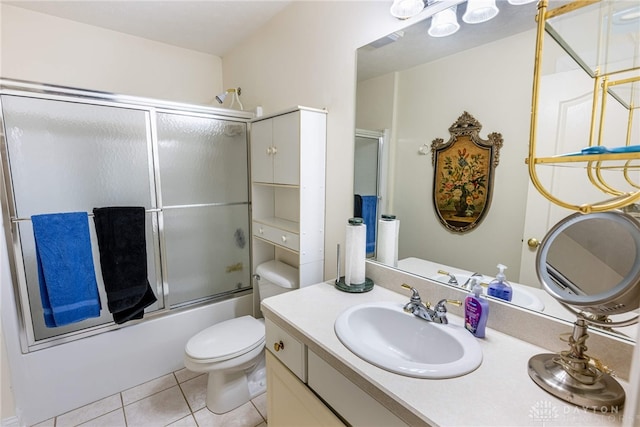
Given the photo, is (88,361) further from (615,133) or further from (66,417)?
(615,133)

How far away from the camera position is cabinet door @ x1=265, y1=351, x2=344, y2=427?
0.95 meters

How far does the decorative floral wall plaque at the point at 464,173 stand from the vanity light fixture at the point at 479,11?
326 mm

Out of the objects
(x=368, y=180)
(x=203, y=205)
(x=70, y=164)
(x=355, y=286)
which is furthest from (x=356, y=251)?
(x=70, y=164)

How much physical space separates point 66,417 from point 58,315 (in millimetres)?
613

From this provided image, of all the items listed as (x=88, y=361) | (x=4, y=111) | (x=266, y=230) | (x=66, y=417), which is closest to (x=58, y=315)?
(x=88, y=361)

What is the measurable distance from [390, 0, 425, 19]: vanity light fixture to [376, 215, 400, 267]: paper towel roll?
0.86 meters

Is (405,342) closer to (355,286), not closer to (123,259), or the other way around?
(355,286)

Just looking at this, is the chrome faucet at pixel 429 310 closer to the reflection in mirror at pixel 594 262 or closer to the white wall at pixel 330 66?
the reflection in mirror at pixel 594 262

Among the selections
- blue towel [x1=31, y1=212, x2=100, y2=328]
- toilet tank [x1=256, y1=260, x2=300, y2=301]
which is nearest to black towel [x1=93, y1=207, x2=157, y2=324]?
blue towel [x1=31, y1=212, x2=100, y2=328]

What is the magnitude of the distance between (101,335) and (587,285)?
2.35 m

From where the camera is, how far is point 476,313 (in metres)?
0.93

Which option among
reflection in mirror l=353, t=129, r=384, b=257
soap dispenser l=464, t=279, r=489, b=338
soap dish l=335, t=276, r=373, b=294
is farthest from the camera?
reflection in mirror l=353, t=129, r=384, b=257

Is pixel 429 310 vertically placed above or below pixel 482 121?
below

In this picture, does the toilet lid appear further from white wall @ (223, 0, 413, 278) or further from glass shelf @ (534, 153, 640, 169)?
glass shelf @ (534, 153, 640, 169)
